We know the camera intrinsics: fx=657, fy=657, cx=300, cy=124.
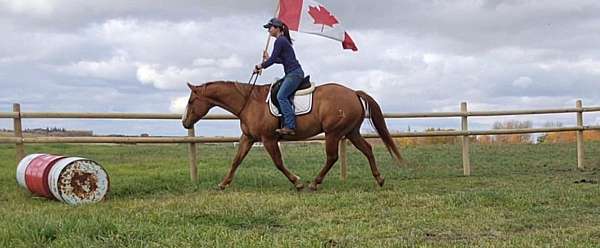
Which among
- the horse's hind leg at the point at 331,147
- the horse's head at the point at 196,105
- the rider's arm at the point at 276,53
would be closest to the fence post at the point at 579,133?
the horse's hind leg at the point at 331,147

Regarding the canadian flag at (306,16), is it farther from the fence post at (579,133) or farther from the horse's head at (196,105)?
the fence post at (579,133)

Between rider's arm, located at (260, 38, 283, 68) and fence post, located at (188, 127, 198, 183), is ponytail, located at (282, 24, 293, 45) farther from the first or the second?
fence post, located at (188, 127, 198, 183)

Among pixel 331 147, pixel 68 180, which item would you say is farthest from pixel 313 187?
pixel 68 180

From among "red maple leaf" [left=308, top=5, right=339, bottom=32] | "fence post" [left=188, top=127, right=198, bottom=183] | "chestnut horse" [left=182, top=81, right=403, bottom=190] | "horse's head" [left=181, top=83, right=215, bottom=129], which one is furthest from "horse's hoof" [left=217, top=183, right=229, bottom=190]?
"red maple leaf" [left=308, top=5, right=339, bottom=32]

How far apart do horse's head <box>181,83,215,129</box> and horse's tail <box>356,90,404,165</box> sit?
2.03 meters

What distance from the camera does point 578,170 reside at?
11242 mm

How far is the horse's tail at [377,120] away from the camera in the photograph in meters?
8.81

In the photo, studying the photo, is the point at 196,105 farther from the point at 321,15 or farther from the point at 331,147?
the point at 321,15

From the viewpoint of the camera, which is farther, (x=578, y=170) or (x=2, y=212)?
(x=578, y=170)

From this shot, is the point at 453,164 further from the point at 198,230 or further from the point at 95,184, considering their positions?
the point at 198,230

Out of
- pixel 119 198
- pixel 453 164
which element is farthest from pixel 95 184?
pixel 453 164

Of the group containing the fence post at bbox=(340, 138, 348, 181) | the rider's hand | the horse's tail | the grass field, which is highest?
the rider's hand

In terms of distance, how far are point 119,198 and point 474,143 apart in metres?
12.9

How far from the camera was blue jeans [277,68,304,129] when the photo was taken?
Result: 823cm
